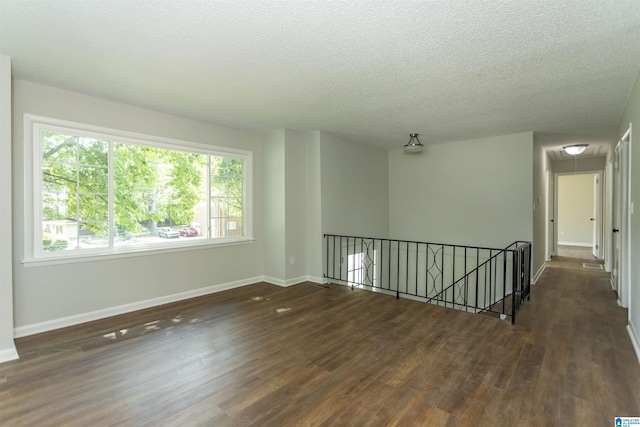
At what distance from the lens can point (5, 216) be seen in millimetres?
2592

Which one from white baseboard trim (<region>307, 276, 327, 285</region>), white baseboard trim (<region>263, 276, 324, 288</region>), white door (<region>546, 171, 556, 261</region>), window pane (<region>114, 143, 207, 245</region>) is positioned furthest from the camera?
white door (<region>546, 171, 556, 261</region>)

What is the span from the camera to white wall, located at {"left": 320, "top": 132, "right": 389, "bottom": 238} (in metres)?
5.20

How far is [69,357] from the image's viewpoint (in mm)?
2654

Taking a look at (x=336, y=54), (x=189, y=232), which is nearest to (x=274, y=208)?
(x=189, y=232)

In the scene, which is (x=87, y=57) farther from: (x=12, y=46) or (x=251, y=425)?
(x=251, y=425)

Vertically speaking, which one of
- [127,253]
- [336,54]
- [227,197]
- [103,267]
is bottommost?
[103,267]

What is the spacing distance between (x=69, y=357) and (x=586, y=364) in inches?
166

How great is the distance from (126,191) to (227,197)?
1400mm

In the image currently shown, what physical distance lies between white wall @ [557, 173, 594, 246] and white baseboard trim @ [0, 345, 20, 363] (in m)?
11.8

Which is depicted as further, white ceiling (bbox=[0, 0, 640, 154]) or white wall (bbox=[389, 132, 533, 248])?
white wall (bbox=[389, 132, 533, 248])

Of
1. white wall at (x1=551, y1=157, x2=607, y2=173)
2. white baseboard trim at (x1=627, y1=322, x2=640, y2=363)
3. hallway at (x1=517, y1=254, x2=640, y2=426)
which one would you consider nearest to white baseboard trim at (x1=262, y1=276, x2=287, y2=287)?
hallway at (x1=517, y1=254, x2=640, y2=426)

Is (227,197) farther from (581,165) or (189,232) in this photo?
(581,165)

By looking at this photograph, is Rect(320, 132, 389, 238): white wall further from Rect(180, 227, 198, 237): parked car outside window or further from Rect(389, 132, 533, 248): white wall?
Rect(180, 227, 198, 237): parked car outside window

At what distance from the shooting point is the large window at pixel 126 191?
3.20 meters
